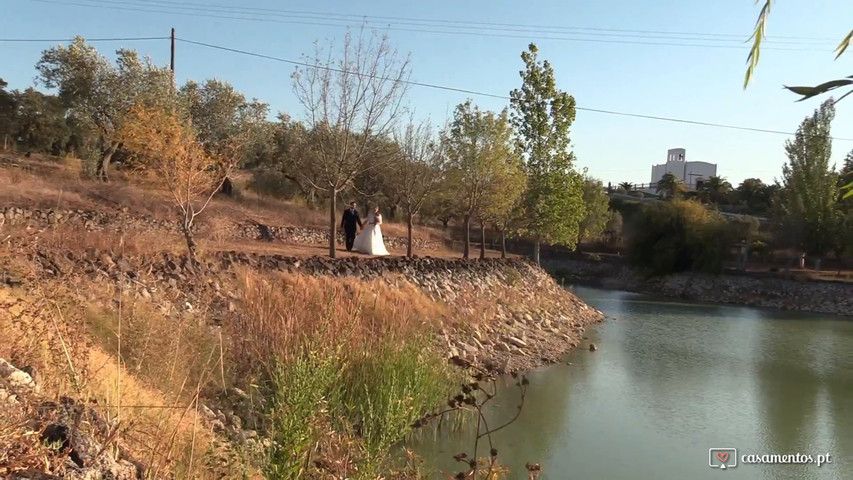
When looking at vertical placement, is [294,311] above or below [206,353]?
above

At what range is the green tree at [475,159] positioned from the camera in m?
24.5

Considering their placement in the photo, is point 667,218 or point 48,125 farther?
point 667,218

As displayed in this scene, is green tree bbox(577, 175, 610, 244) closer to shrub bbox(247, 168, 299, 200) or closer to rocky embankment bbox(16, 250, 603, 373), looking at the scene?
rocky embankment bbox(16, 250, 603, 373)

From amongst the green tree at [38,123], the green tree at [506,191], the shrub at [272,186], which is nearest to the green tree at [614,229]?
the green tree at [506,191]

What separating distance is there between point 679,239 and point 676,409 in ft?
96.6

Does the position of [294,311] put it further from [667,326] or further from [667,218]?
[667,218]

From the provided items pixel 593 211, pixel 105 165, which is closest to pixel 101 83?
pixel 105 165

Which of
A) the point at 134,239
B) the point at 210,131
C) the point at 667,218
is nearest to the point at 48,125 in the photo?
the point at 210,131

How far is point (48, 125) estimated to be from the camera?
100ft

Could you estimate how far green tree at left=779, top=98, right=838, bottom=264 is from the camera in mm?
37469

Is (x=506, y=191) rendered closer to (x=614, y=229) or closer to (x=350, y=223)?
(x=350, y=223)

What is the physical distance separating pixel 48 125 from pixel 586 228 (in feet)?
112

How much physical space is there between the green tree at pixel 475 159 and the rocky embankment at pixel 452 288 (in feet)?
9.50

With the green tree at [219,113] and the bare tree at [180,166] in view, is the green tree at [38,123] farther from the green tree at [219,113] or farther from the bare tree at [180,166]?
the bare tree at [180,166]
